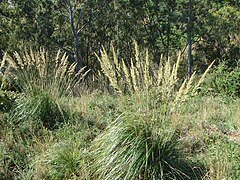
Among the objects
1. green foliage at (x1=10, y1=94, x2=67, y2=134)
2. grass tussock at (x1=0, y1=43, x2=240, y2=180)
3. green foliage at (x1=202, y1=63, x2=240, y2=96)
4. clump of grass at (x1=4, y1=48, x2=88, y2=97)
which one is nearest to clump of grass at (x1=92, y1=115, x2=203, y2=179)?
grass tussock at (x1=0, y1=43, x2=240, y2=180)

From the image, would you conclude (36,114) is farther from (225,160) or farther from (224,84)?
(224,84)

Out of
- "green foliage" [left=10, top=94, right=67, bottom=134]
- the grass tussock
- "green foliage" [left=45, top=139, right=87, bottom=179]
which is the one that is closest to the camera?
the grass tussock

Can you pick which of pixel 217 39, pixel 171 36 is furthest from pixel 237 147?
pixel 171 36

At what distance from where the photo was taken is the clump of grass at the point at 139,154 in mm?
3391

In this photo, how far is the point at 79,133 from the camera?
4.69m

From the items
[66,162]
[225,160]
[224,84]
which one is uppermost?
[66,162]

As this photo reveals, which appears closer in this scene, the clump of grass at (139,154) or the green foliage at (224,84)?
the clump of grass at (139,154)

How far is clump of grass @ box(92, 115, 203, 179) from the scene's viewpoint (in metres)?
3.39

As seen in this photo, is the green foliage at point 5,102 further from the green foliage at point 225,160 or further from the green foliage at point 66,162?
the green foliage at point 225,160

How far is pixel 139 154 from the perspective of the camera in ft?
11.2

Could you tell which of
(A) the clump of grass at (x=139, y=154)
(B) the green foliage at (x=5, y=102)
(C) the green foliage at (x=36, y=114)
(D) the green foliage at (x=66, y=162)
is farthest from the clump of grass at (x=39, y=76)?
(A) the clump of grass at (x=139, y=154)

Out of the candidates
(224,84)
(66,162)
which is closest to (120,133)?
(66,162)

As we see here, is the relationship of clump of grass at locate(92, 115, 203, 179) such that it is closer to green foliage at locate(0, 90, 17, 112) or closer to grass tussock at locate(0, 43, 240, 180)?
grass tussock at locate(0, 43, 240, 180)

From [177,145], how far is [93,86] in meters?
5.44
